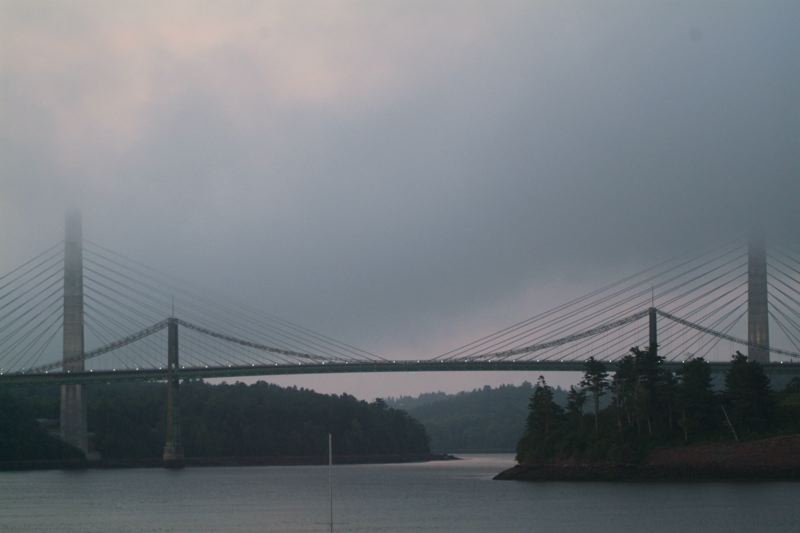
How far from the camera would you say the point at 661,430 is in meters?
60.2

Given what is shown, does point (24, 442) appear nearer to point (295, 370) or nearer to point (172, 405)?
point (172, 405)

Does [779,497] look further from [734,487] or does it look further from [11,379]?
[11,379]

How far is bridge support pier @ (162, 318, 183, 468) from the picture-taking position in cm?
8469

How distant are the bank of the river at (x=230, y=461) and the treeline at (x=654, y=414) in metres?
32.9

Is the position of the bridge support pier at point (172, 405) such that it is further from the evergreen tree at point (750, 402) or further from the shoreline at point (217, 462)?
the evergreen tree at point (750, 402)

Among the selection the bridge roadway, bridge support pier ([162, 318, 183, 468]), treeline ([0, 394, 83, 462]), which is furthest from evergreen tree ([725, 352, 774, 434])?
treeline ([0, 394, 83, 462])

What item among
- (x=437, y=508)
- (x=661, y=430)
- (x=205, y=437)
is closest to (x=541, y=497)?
(x=437, y=508)

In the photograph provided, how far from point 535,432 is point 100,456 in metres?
37.8

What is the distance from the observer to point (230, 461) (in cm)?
10306

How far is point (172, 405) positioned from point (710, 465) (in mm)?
40220

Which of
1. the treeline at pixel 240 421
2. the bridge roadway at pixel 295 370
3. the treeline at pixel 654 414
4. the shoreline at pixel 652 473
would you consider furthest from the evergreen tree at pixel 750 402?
the treeline at pixel 240 421

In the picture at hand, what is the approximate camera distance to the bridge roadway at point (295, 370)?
3095 inches

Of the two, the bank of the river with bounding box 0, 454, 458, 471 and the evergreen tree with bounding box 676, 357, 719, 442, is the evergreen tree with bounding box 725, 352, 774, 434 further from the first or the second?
the bank of the river with bounding box 0, 454, 458, 471

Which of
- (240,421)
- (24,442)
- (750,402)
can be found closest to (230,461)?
(240,421)
